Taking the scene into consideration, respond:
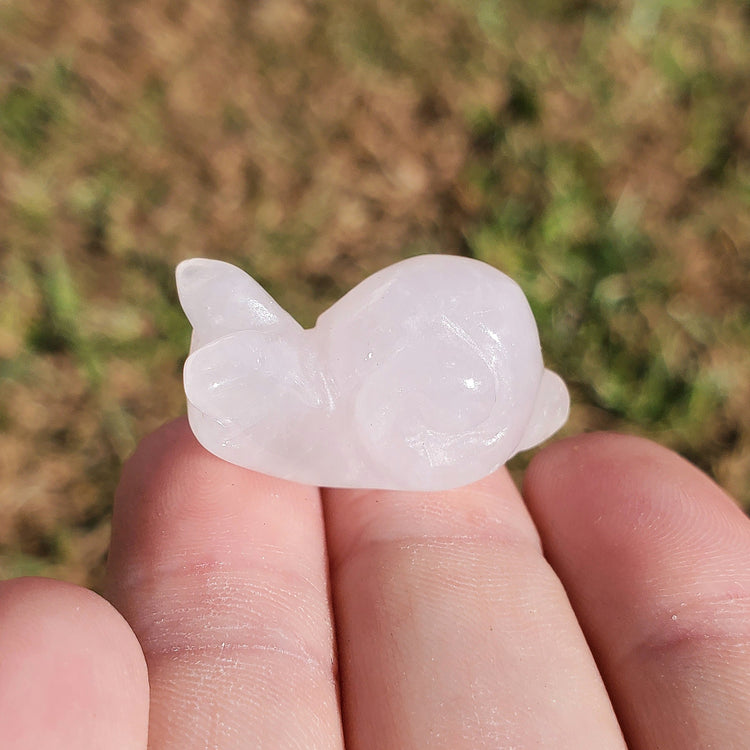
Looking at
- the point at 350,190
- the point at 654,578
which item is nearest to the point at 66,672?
the point at 654,578

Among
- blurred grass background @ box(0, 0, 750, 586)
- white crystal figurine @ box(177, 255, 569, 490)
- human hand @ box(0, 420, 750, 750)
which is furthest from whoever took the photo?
blurred grass background @ box(0, 0, 750, 586)

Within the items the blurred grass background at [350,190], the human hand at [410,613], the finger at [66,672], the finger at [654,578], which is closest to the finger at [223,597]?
the human hand at [410,613]

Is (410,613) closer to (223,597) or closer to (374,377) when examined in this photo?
(223,597)

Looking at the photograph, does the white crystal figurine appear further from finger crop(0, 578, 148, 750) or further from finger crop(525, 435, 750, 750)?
finger crop(0, 578, 148, 750)

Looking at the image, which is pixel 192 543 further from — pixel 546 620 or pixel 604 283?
pixel 604 283

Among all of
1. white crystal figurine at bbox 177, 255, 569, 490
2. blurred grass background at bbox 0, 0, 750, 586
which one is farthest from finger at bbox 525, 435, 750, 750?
blurred grass background at bbox 0, 0, 750, 586

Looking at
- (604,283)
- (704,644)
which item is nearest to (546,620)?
(704,644)
